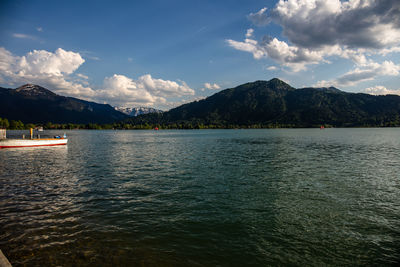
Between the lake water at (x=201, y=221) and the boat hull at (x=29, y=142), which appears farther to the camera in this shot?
the boat hull at (x=29, y=142)

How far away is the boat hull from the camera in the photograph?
6969cm

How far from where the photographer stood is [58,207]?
18797 millimetres

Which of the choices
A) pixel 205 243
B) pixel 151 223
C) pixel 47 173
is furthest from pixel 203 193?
pixel 47 173

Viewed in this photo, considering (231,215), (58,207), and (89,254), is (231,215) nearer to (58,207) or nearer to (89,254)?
(89,254)

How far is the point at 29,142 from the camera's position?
7400 cm

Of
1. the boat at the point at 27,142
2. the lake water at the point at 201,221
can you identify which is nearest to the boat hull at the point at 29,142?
the boat at the point at 27,142

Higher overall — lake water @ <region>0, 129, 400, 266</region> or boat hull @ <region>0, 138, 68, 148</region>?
boat hull @ <region>0, 138, 68, 148</region>

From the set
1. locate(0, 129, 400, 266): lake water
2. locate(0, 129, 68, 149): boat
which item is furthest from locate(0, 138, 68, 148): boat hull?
locate(0, 129, 400, 266): lake water

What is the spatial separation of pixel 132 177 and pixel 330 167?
1194 inches

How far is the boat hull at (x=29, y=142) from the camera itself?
6969 centimetres

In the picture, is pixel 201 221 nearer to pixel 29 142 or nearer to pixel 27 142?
pixel 27 142

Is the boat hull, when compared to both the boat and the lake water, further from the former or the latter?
the lake water

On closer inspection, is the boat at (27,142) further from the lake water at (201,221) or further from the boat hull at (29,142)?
the lake water at (201,221)

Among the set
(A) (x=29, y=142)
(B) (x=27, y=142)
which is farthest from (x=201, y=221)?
(A) (x=29, y=142)
